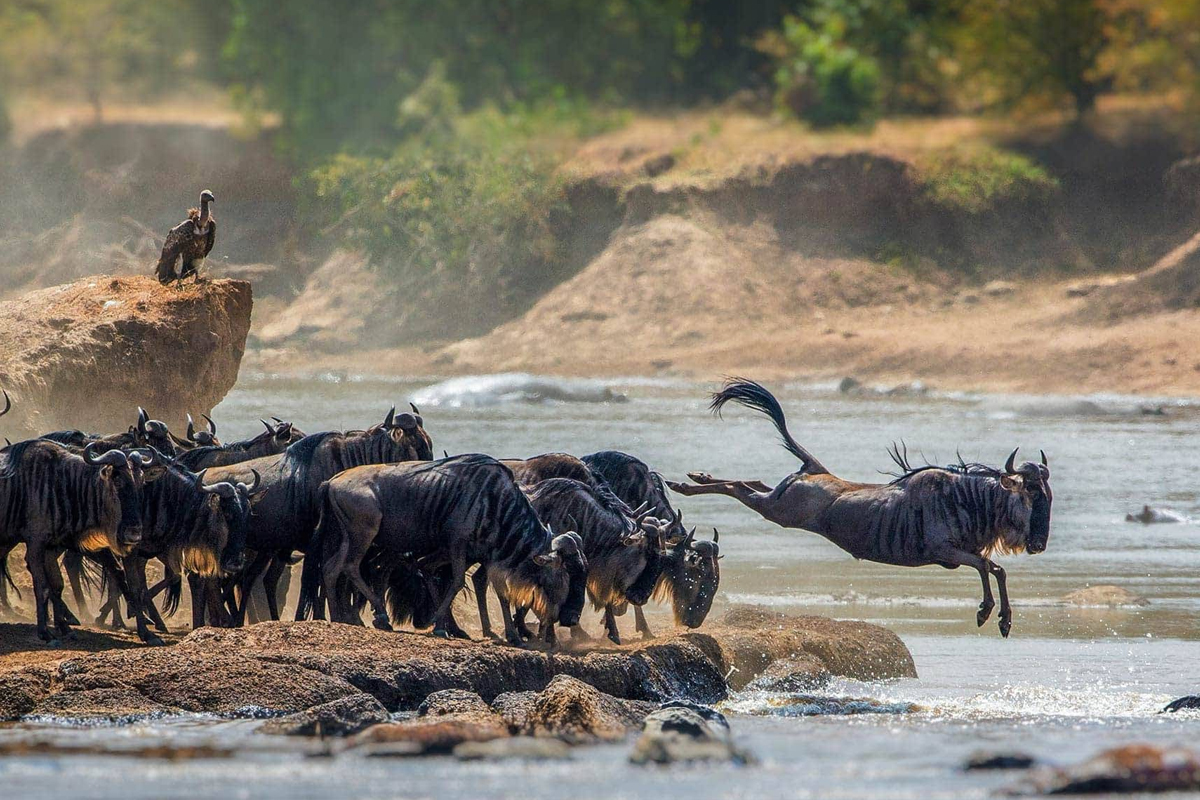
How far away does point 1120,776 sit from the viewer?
793cm

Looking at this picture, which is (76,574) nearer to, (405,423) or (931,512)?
(405,423)

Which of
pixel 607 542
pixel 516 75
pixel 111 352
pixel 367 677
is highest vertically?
pixel 516 75

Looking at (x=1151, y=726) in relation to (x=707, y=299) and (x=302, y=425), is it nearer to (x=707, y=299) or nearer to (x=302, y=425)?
(x=302, y=425)

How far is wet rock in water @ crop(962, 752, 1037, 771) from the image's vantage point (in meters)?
8.52

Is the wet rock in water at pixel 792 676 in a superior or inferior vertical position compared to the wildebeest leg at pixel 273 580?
inferior

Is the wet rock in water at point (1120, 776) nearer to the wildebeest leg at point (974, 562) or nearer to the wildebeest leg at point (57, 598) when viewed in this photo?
the wildebeest leg at point (974, 562)

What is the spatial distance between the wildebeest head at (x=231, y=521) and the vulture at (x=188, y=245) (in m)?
4.83

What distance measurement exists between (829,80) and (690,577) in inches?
1527

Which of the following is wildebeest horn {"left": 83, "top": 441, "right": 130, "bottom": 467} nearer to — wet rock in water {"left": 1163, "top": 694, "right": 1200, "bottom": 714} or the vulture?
the vulture

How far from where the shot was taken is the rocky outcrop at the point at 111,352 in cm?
1472

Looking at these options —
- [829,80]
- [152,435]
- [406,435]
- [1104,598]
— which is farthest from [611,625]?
[829,80]

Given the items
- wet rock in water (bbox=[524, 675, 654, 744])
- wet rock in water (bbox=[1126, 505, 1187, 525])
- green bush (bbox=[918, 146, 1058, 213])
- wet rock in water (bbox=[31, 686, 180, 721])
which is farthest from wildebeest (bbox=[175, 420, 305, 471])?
green bush (bbox=[918, 146, 1058, 213])

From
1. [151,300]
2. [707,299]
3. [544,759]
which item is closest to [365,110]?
[707,299]

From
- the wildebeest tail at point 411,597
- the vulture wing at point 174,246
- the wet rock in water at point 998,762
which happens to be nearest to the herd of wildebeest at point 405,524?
the wildebeest tail at point 411,597
